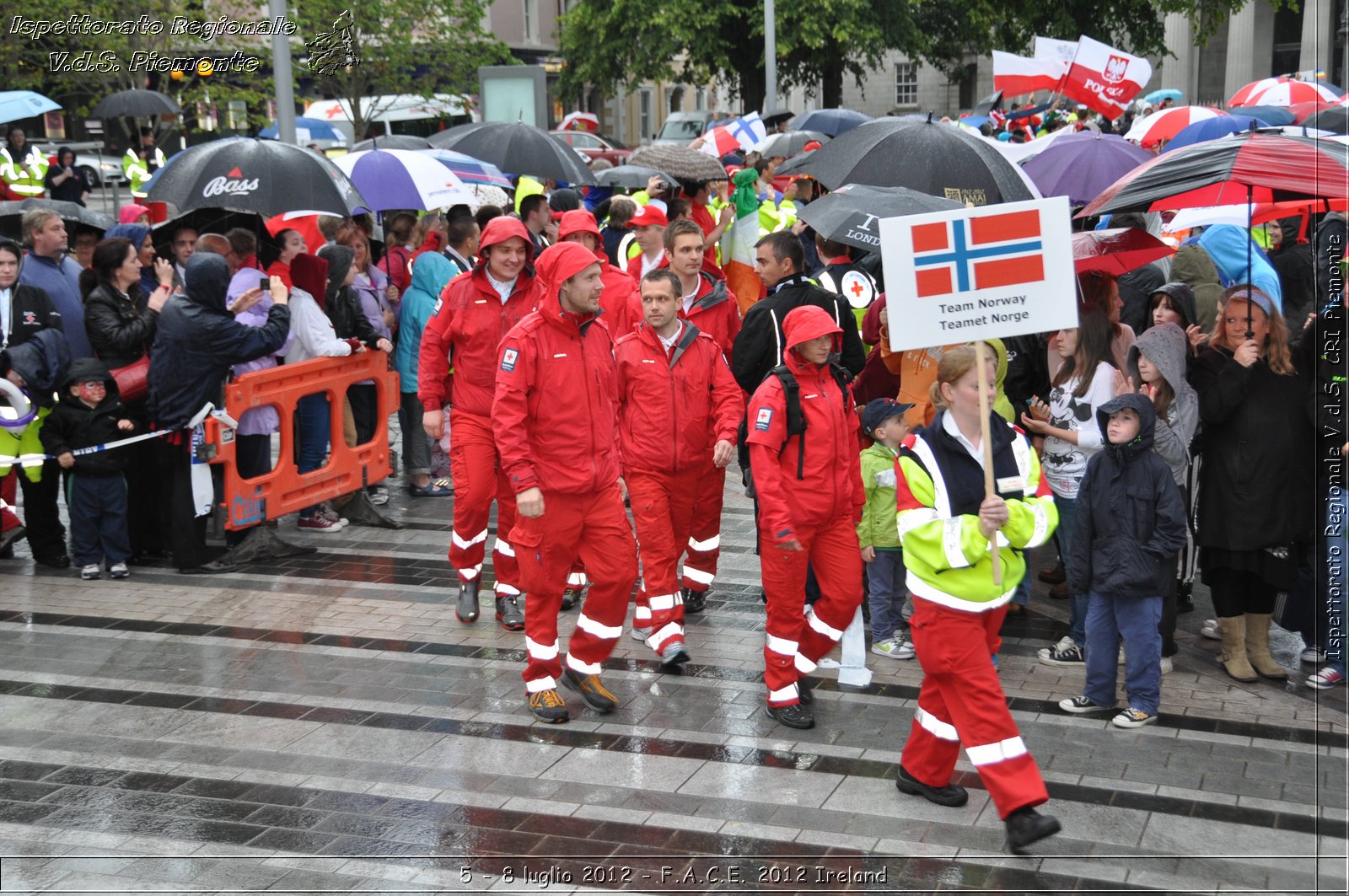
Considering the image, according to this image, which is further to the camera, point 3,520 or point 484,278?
point 3,520

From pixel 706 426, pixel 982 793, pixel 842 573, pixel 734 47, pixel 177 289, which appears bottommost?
pixel 982 793

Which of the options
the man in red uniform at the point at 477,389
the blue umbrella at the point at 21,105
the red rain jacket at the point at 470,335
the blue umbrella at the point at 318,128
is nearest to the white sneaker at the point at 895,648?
the man in red uniform at the point at 477,389

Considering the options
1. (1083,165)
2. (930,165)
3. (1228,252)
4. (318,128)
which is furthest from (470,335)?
(318,128)

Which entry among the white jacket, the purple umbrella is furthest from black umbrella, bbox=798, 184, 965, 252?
the white jacket

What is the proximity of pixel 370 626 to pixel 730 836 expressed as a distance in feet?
11.2

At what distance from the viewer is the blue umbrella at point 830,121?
24797mm

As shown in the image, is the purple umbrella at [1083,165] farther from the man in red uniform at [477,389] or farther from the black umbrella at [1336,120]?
the man in red uniform at [477,389]

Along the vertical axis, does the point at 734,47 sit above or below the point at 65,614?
above

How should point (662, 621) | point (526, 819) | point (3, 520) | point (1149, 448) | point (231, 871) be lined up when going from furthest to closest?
point (3, 520) < point (662, 621) < point (1149, 448) < point (526, 819) < point (231, 871)

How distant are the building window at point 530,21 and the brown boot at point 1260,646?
60523 millimetres

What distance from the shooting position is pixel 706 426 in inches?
297

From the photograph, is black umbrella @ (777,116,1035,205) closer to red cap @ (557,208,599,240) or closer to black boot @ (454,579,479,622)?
red cap @ (557,208,599,240)

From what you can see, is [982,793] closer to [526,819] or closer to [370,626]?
[526,819]

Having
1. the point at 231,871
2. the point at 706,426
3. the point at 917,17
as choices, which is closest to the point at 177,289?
the point at 706,426
